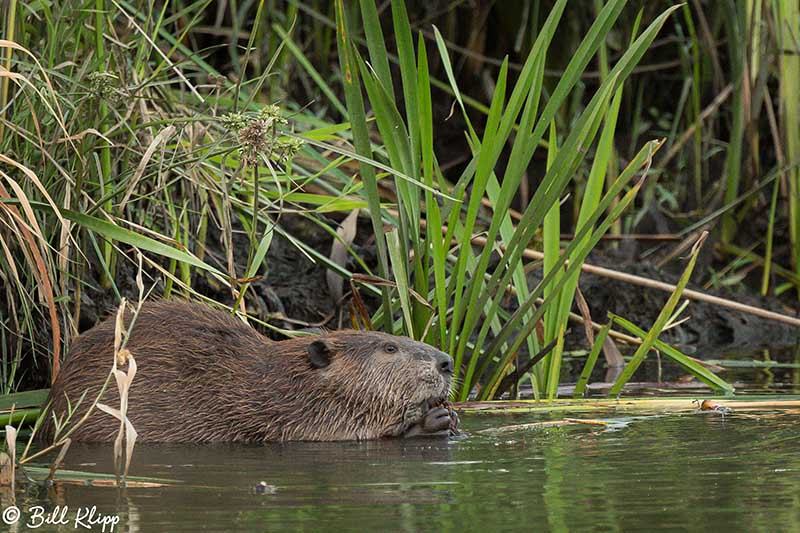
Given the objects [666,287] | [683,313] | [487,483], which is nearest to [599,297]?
[683,313]

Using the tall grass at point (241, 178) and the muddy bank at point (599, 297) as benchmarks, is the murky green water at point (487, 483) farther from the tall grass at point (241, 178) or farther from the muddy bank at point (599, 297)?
the muddy bank at point (599, 297)

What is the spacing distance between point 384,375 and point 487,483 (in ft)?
3.78

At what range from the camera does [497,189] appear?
4645 mm

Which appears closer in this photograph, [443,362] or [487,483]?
[487,483]

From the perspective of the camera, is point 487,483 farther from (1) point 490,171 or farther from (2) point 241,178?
(2) point 241,178

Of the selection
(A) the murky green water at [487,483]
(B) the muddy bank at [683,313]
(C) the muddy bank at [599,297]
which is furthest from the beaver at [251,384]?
(B) the muddy bank at [683,313]

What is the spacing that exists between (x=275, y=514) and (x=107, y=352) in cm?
139

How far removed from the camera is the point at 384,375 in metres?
4.07

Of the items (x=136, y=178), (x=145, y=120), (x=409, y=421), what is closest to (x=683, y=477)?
(x=409, y=421)

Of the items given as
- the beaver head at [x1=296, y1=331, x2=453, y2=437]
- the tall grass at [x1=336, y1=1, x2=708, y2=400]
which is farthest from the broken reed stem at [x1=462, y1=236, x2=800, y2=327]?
the beaver head at [x1=296, y1=331, x2=453, y2=437]

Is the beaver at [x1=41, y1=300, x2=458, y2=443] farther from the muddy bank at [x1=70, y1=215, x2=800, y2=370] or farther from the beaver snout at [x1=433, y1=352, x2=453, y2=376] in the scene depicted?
the muddy bank at [x1=70, y1=215, x2=800, y2=370]

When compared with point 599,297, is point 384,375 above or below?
above

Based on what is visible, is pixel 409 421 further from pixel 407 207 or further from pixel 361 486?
pixel 361 486

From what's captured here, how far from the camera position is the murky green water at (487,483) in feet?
8.24
